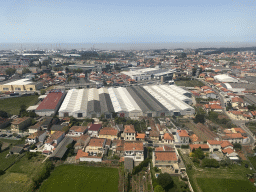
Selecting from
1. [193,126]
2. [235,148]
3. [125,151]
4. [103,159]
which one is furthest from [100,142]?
[235,148]

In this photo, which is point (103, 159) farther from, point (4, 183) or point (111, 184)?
point (4, 183)

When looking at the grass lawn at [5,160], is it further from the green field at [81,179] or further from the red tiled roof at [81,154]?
the red tiled roof at [81,154]

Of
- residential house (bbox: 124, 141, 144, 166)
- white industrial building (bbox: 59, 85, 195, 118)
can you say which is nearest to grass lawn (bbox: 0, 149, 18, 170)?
white industrial building (bbox: 59, 85, 195, 118)

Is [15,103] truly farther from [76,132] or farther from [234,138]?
[234,138]

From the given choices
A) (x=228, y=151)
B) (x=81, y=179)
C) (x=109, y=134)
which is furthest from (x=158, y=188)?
(x=228, y=151)

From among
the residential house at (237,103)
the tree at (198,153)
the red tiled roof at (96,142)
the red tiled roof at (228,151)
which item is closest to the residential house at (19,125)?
the red tiled roof at (96,142)

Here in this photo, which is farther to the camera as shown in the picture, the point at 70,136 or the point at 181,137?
the point at 70,136

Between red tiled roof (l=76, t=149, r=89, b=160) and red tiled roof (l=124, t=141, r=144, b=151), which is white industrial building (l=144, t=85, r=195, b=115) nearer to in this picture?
red tiled roof (l=124, t=141, r=144, b=151)
